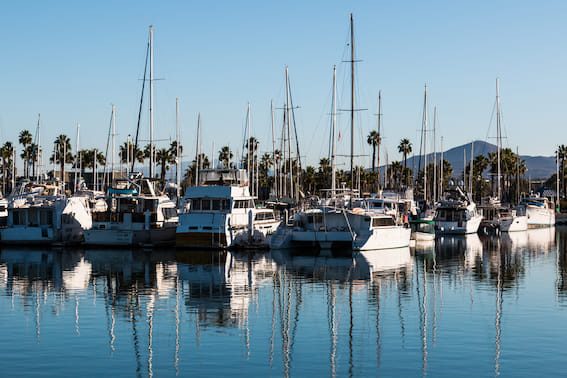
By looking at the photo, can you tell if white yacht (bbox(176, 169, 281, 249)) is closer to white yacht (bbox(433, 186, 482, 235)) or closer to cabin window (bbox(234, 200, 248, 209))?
cabin window (bbox(234, 200, 248, 209))

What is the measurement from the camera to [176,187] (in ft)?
274

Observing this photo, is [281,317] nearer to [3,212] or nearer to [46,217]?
[46,217]

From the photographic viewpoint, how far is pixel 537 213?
114 m

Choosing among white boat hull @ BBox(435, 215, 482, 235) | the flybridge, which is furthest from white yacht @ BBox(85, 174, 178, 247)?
white boat hull @ BBox(435, 215, 482, 235)

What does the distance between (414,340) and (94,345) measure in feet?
31.3

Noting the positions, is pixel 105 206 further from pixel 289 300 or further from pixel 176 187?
pixel 289 300

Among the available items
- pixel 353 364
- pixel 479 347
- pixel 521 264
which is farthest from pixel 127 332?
pixel 521 264

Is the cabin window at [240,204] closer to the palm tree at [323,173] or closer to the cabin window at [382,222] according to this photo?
the cabin window at [382,222]

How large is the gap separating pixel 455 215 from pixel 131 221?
36103mm

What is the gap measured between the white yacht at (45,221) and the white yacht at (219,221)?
9.97 m

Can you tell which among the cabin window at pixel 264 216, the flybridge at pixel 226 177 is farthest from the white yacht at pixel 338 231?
the flybridge at pixel 226 177

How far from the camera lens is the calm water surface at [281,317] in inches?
941

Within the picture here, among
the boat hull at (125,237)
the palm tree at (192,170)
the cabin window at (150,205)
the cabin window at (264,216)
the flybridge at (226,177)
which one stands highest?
the palm tree at (192,170)

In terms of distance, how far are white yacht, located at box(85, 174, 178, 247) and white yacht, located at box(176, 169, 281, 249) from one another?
168 inches
